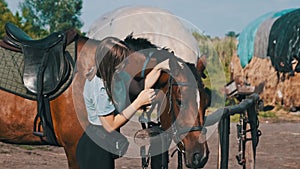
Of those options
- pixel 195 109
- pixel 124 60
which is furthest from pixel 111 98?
pixel 195 109

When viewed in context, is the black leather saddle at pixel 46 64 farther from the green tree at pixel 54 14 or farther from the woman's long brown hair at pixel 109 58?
the green tree at pixel 54 14

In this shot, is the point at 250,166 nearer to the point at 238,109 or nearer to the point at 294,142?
the point at 238,109

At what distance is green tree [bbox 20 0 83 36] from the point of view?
3641 centimetres

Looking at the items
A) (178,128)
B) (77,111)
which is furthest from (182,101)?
(77,111)

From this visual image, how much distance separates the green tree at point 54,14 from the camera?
3641 cm

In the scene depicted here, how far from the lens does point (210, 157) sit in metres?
8.83

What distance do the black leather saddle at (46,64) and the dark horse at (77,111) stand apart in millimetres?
41

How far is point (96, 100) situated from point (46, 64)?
0.77 metres

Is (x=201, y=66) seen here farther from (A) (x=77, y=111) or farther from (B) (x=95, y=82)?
(A) (x=77, y=111)

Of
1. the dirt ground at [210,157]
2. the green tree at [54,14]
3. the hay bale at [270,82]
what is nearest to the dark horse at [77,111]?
the dirt ground at [210,157]

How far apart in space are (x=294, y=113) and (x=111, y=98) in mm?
13389

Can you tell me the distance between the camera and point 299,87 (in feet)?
55.5

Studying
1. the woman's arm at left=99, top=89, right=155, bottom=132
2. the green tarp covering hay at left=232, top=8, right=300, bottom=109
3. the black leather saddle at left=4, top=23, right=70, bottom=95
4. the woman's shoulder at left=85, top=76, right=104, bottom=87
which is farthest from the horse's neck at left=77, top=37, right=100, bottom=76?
the green tarp covering hay at left=232, top=8, right=300, bottom=109

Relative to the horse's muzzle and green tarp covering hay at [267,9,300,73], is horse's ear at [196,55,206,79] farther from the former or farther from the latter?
green tarp covering hay at [267,9,300,73]
